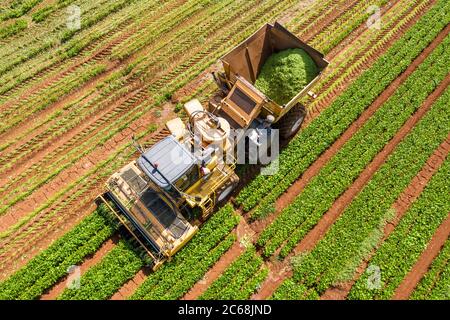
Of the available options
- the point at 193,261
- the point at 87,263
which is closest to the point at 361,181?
the point at 193,261

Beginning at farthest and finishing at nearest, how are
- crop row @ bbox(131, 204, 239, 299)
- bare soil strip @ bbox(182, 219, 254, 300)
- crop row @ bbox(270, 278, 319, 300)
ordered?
bare soil strip @ bbox(182, 219, 254, 300) < crop row @ bbox(270, 278, 319, 300) < crop row @ bbox(131, 204, 239, 299)

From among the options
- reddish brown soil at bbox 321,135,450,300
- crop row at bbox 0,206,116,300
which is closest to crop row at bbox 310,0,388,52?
reddish brown soil at bbox 321,135,450,300

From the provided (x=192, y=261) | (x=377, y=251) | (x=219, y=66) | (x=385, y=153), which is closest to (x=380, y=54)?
(x=385, y=153)

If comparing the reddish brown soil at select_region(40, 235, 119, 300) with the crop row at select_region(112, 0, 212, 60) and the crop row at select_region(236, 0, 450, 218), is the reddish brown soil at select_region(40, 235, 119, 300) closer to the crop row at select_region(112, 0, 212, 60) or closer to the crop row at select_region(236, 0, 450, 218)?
the crop row at select_region(236, 0, 450, 218)

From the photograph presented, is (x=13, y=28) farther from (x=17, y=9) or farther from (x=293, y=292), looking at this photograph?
(x=293, y=292)

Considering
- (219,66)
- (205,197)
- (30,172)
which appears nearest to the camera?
(205,197)

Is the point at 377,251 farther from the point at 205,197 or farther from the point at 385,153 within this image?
the point at 205,197
